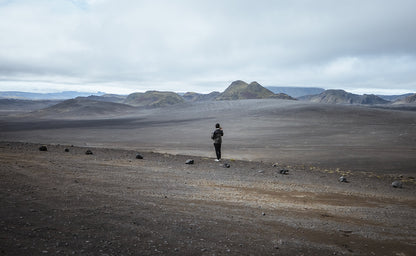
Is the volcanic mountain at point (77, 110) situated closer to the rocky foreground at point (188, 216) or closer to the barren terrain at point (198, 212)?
the barren terrain at point (198, 212)

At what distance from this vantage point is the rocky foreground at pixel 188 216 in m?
4.11

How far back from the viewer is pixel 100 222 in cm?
468

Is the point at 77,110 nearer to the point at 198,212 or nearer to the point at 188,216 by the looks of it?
the point at 198,212

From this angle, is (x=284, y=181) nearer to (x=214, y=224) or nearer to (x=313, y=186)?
(x=313, y=186)

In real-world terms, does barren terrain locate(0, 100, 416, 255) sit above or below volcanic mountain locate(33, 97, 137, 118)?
below

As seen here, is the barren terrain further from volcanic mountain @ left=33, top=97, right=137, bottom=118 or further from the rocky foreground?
volcanic mountain @ left=33, top=97, right=137, bottom=118

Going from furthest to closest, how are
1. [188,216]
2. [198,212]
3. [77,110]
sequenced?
[77,110]
[198,212]
[188,216]

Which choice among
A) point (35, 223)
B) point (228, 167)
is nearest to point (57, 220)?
point (35, 223)

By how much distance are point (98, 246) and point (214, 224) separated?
206cm

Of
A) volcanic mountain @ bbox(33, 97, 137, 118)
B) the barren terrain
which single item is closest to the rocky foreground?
the barren terrain

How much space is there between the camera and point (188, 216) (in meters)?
5.46

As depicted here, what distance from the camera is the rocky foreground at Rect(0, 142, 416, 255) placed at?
4.11m

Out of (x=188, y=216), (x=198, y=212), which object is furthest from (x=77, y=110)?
(x=188, y=216)

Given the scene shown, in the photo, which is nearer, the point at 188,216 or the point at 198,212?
the point at 188,216
